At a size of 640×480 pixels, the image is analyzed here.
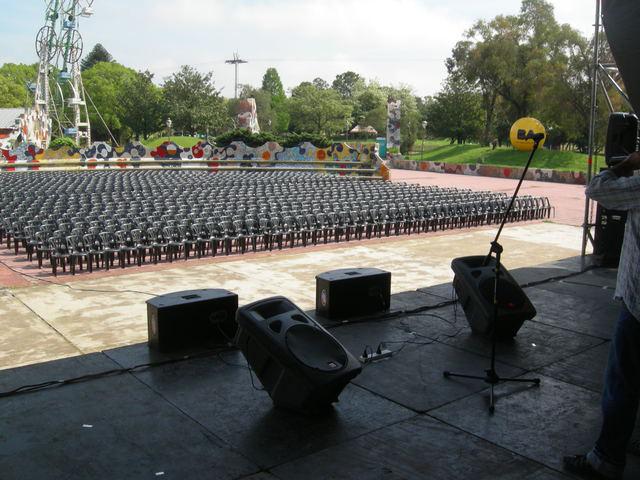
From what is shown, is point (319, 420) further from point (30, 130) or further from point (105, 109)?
point (105, 109)

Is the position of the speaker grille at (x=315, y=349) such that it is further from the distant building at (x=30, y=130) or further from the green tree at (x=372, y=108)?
the green tree at (x=372, y=108)

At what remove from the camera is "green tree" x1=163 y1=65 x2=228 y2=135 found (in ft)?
230

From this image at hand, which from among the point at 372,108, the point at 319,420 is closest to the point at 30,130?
the point at 372,108

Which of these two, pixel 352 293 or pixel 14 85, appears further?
pixel 14 85

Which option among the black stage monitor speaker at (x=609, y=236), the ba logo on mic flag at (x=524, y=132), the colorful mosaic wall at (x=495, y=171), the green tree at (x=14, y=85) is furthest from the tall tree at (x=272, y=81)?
the black stage monitor speaker at (x=609, y=236)

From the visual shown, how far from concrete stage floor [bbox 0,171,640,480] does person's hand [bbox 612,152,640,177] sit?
2.31m

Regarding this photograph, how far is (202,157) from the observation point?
1770 inches

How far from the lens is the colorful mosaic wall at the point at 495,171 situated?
4022 cm

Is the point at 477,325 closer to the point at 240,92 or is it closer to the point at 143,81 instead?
the point at 143,81

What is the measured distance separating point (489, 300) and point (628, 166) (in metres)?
3.67

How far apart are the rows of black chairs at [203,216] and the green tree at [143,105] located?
50.7 metres

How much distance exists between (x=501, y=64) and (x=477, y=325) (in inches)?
2212

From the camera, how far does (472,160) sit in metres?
55.4

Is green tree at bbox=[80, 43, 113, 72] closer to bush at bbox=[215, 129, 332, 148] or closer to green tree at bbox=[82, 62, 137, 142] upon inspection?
green tree at bbox=[82, 62, 137, 142]
